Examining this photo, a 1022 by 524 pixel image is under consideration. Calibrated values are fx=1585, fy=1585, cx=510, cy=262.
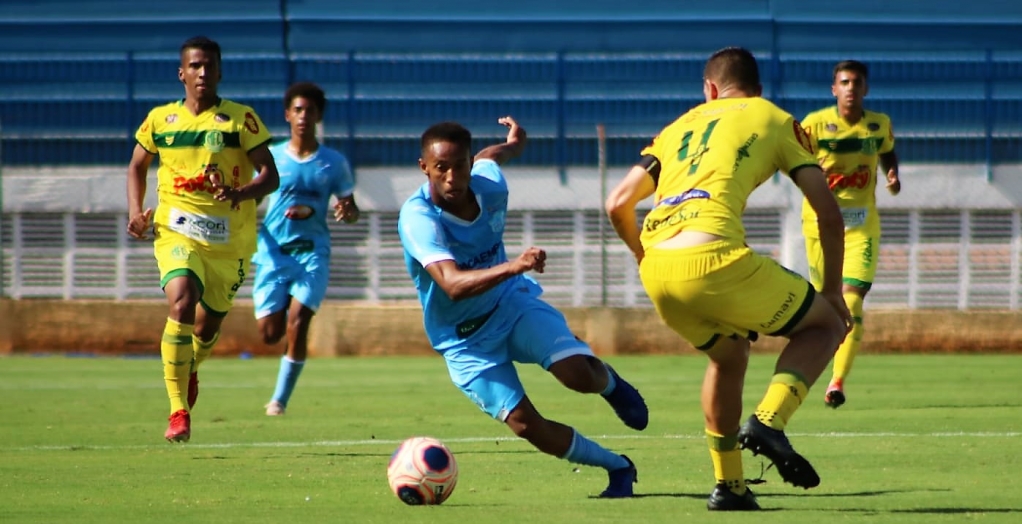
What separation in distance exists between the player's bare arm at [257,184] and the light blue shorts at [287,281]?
2.18m

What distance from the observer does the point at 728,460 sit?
6.66 m

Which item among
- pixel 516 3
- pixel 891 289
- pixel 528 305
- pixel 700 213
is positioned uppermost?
pixel 516 3

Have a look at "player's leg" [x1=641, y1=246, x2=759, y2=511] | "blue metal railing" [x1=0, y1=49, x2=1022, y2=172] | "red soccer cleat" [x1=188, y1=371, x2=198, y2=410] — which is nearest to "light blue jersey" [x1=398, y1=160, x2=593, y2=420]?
"player's leg" [x1=641, y1=246, x2=759, y2=511]

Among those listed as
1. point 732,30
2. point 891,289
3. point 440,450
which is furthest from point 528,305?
point 732,30

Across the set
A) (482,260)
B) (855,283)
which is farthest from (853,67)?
(482,260)

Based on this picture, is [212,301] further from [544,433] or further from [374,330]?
[374,330]

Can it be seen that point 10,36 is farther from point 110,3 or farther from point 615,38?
point 615,38

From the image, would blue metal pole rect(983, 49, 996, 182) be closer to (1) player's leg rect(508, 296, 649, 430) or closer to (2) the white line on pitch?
(2) the white line on pitch

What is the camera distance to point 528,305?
7543 mm

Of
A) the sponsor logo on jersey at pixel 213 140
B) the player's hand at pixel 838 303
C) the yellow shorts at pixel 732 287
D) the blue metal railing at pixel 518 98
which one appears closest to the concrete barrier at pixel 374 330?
the blue metal railing at pixel 518 98

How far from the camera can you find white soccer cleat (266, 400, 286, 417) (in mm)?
12039

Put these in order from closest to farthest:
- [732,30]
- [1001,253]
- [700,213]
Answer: [700,213] → [1001,253] → [732,30]

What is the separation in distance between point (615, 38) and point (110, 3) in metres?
7.85

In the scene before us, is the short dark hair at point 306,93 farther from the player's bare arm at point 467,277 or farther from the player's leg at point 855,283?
the player's bare arm at point 467,277
